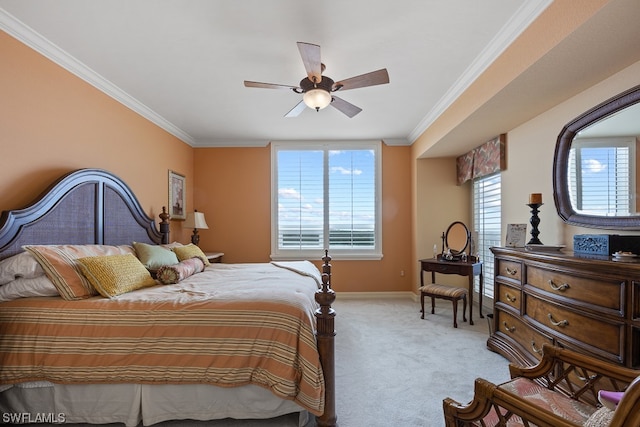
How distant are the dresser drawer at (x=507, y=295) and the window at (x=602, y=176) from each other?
2.83 ft

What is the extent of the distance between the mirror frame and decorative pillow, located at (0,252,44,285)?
4029mm

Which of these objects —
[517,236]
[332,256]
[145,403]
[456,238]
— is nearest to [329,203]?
[332,256]

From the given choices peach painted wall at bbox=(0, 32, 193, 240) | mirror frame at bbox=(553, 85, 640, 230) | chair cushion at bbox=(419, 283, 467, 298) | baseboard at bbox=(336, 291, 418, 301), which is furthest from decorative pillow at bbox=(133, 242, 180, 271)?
mirror frame at bbox=(553, 85, 640, 230)

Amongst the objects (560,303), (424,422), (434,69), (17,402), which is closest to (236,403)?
(424,422)

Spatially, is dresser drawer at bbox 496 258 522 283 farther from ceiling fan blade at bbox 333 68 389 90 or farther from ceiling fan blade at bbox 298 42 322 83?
ceiling fan blade at bbox 298 42 322 83

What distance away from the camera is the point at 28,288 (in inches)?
81.2

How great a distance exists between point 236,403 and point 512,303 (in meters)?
2.45

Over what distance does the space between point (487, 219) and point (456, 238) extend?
50 centimetres

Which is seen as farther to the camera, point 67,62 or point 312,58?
point 67,62

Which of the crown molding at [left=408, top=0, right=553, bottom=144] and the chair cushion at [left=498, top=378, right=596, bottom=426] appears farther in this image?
the crown molding at [left=408, top=0, right=553, bottom=144]

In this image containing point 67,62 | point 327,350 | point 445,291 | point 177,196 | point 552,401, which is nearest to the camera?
point 552,401

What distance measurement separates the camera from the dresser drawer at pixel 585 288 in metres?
1.75

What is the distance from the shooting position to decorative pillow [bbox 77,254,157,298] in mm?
2166

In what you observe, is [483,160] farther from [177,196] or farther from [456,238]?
[177,196]
